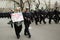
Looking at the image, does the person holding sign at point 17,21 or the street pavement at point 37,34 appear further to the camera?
the street pavement at point 37,34

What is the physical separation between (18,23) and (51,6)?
29.5m

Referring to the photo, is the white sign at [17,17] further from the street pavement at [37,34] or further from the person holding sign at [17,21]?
the street pavement at [37,34]

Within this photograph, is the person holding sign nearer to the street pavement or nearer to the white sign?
the white sign

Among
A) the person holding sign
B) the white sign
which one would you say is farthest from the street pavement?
the white sign

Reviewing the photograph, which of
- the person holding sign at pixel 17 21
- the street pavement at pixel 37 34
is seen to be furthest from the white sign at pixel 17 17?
the street pavement at pixel 37 34

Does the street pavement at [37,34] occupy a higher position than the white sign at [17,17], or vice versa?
the white sign at [17,17]

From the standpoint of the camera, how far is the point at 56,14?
2061 centimetres

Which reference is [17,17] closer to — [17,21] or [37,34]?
[17,21]

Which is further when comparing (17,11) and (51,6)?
(51,6)

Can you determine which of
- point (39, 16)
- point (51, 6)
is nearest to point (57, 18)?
point (39, 16)

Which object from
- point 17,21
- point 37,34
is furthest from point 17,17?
point 37,34

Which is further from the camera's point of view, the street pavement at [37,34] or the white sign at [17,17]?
the street pavement at [37,34]

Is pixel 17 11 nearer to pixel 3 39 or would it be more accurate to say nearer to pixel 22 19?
pixel 22 19

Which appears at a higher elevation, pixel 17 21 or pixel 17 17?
pixel 17 17
